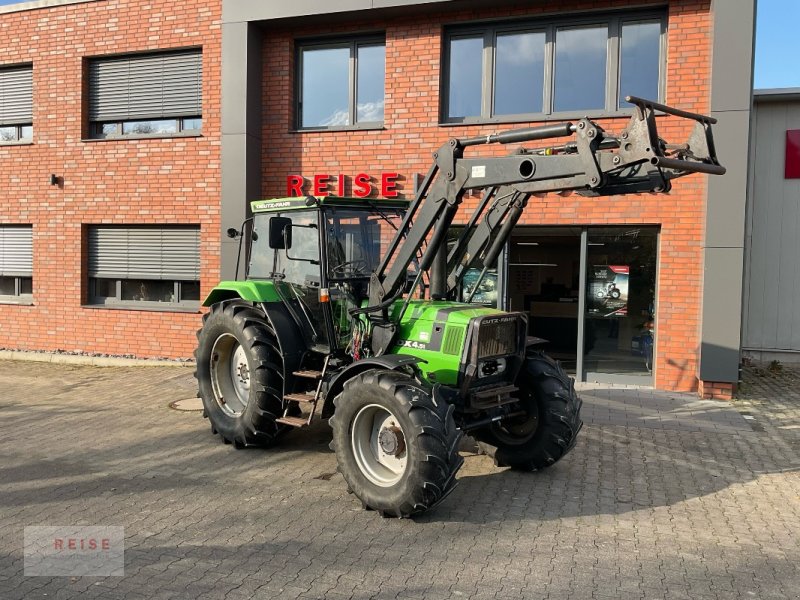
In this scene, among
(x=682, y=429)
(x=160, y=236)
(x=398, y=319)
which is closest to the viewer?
(x=398, y=319)

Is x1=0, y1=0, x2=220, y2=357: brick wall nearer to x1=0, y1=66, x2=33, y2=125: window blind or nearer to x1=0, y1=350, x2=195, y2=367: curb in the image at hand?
x1=0, y1=350, x2=195, y2=367: curb

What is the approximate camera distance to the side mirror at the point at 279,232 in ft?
18.7

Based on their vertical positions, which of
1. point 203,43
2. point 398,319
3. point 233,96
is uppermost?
point 203,43

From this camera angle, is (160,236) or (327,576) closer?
(327,576)

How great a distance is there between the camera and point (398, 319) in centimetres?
557

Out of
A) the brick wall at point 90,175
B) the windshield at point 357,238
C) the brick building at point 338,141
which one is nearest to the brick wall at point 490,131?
the brick building at point 338,141

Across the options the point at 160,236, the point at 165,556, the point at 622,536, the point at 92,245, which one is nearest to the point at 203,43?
the point at 160,236

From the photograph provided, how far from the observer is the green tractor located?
14.9ft

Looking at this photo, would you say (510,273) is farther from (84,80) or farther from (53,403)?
(84,80)

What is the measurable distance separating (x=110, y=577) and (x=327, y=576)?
4.08 ft

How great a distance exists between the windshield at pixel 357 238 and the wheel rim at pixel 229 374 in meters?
1.56

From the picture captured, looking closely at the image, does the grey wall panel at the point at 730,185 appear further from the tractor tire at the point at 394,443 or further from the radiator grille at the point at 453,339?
the tractor tire at the point at 394,443

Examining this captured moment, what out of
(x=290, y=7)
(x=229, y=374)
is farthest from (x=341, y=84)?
(x=229, y=374)

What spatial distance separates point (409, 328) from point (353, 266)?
0.92 m
